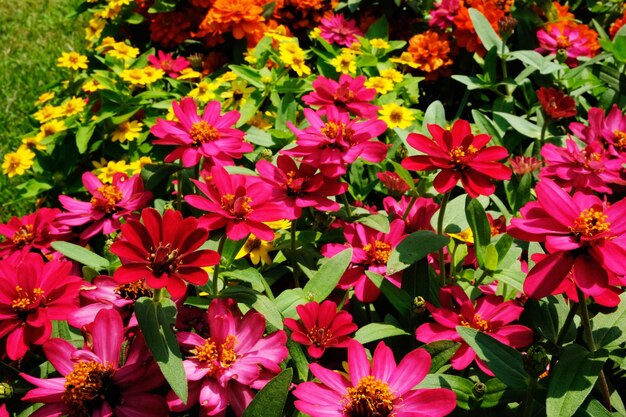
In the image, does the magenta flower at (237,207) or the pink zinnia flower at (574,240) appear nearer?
the pink zinnia flower at (574,240)

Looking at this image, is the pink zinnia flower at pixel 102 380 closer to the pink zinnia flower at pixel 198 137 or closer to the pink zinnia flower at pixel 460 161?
the pink zinnia flower at pixel 198 137

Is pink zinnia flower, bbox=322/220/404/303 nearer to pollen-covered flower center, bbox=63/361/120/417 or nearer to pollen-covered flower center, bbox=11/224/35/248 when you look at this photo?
pollen-covered flower center, bbox=63/361/120/417

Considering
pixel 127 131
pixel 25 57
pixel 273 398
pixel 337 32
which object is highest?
pixel 337 32

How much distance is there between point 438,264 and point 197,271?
2.01ft

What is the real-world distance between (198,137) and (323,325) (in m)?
0.54

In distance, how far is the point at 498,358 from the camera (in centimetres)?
97

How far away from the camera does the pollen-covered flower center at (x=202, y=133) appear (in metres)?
1.33

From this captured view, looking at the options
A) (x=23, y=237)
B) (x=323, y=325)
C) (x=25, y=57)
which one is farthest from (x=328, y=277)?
(x=25, y=57)

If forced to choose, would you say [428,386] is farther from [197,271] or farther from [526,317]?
[197,271]

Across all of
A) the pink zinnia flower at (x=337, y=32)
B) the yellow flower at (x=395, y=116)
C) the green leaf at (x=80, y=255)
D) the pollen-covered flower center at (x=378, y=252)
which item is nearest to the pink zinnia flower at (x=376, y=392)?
the pollen-covered flower center at (x=378, y=252)

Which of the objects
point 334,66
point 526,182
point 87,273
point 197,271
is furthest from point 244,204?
point 334,66

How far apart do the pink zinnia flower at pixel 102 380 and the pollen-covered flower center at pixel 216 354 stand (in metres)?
0.07

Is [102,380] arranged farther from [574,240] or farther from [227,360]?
[574,240]

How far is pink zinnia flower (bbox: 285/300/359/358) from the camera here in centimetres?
106
